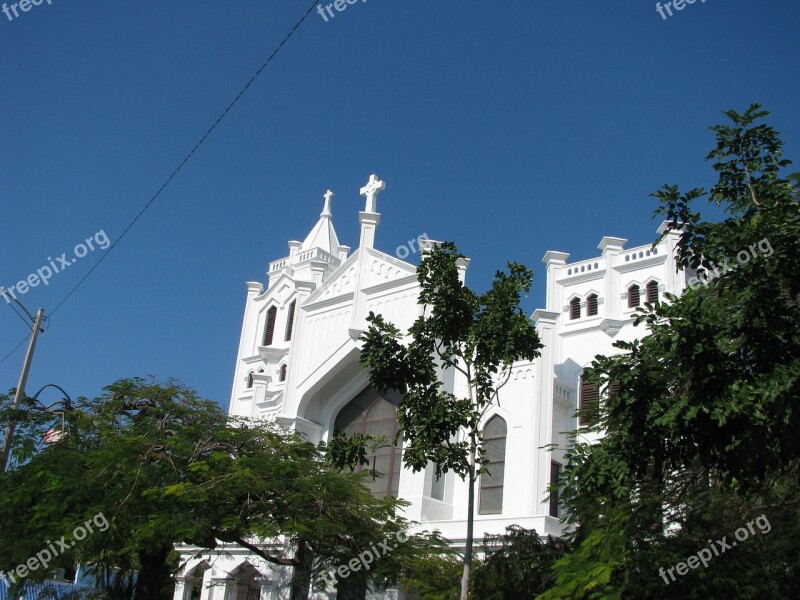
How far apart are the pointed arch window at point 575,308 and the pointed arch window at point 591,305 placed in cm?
32

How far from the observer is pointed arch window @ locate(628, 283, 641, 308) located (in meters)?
25.4

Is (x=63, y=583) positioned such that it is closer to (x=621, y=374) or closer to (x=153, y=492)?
(x=153, y=492)

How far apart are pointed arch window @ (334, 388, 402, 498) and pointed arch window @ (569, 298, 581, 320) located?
6627 mm

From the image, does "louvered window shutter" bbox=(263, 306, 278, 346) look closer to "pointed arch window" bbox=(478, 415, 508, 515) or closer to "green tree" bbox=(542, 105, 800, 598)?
"pointed arch window" bbox=(478, 415, 508, 515)

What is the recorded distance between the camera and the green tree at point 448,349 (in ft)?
40.6

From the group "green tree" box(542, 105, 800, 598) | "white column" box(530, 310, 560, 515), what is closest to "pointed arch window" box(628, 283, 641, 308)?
"white column" box(530, 310, 560, 515)

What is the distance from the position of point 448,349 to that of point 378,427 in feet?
35.2

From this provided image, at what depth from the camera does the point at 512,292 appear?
1313 centimetres

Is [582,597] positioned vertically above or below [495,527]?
below

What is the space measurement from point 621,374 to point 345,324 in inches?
657

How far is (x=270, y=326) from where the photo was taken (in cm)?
3438

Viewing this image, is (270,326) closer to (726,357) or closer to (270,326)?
(270,326)

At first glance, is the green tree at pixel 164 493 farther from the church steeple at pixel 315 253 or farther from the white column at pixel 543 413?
the church steeple at pixel 315 253

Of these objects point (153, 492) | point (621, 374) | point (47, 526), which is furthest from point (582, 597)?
point (47, 526)
